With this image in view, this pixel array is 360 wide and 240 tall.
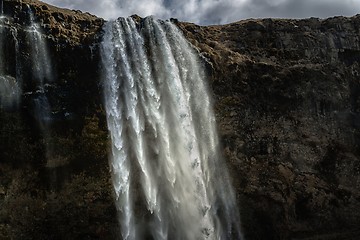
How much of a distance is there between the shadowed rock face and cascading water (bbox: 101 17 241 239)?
654 mm

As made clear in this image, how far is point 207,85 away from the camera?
26250 mm

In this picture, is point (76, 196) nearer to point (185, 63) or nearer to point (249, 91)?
point (185, 63)

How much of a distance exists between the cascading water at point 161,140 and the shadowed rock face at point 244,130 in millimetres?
654

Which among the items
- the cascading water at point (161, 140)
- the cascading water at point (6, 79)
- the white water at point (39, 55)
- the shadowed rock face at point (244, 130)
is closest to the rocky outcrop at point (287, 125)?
the shadowed rock face at point (244, 130)

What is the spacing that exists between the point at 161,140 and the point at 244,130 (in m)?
4.80

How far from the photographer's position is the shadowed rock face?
901 inches

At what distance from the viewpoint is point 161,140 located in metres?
24.2

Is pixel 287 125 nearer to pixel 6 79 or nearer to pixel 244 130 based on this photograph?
pixel 244 130

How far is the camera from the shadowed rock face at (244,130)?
22.9 meters

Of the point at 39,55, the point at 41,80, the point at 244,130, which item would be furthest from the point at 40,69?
the point at 244,130

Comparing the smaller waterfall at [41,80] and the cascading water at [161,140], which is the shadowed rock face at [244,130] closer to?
the smaller waterfall at [41,80]

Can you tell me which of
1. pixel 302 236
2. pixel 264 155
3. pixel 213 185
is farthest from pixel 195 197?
pixel 302 236

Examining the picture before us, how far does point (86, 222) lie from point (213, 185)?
21.3ft

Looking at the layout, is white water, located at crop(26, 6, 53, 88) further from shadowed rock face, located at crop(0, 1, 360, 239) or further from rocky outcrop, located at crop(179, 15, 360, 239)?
rocky outcrop, located at crop(179, 15, 360, 239)
